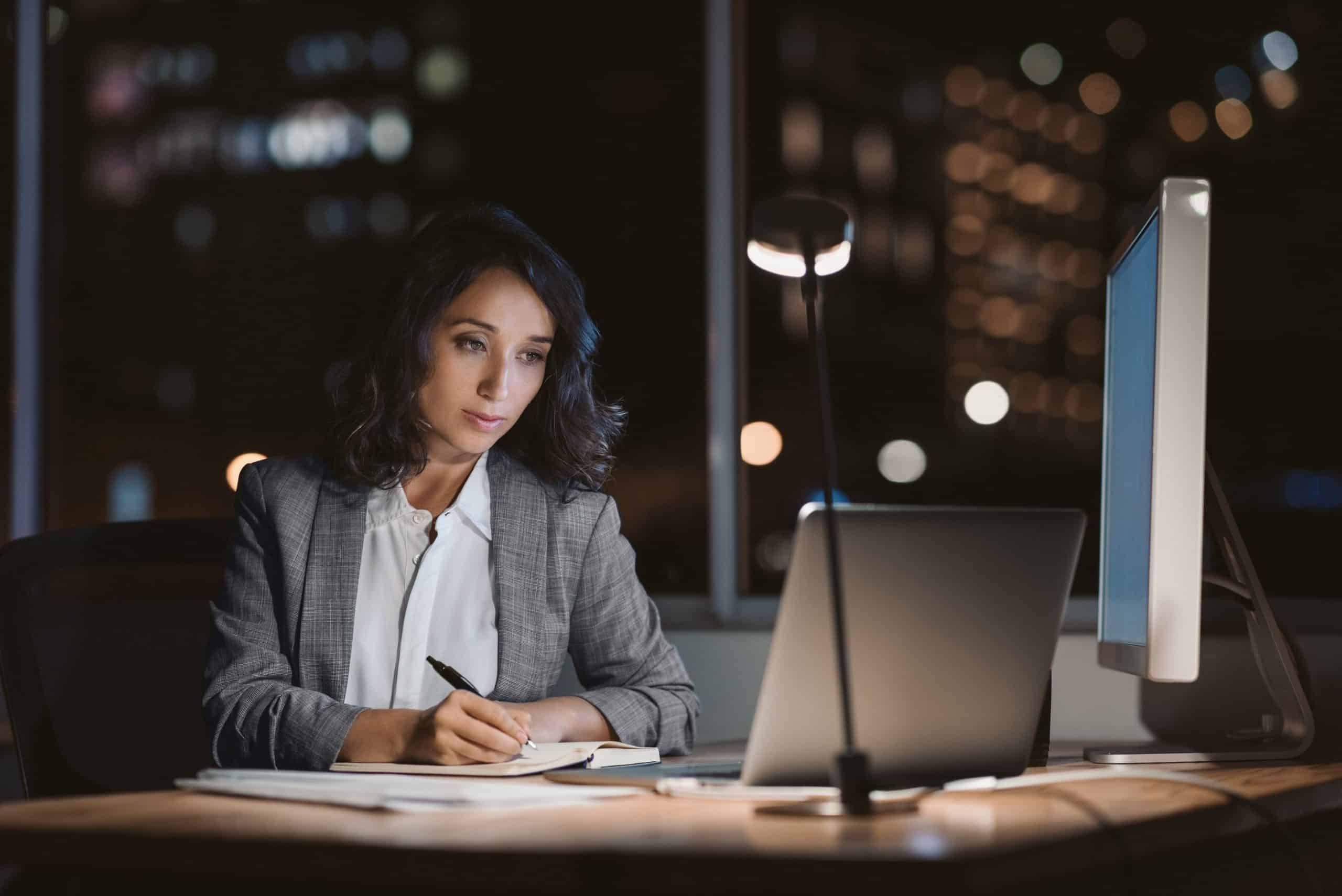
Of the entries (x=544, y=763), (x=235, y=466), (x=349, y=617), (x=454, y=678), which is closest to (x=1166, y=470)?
(x=544, y=763)

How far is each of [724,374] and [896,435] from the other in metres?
0.38

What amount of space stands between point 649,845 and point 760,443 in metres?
1.71

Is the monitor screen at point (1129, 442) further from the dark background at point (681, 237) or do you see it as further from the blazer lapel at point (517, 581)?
the blazer lapel at point (517, 581)

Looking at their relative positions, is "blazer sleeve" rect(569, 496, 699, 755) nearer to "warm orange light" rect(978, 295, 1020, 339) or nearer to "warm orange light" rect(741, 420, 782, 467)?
"warm orange light" rect(741, 420, 782, 467)

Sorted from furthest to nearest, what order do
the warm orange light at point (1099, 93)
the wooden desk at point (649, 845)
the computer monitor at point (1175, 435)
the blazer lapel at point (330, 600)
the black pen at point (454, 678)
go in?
the warm orange light at point (1099, 93) → the blazer lapel at point (330, 600) → the black pen at point (454, 678) → the computer monitor at point (1175, 435) → the wooden desk at point (649, 845)

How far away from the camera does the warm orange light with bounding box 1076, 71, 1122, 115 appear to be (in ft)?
7.82

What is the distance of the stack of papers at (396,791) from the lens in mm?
936

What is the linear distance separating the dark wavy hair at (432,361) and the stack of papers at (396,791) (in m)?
0.70

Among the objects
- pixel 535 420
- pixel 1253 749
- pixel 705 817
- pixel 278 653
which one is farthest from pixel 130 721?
pixel 1253 749

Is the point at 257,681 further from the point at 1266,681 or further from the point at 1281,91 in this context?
the point at 1281,91

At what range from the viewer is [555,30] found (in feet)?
8.94

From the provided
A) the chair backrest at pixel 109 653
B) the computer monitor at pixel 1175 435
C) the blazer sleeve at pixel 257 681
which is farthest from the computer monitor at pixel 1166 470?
the chair backrest at pixel 109 653

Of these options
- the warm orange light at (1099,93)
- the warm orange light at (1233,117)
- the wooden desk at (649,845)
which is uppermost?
the warm orange light at (1099,93)

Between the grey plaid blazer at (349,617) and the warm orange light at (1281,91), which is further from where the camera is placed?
the warm orange light at (1281,91)
